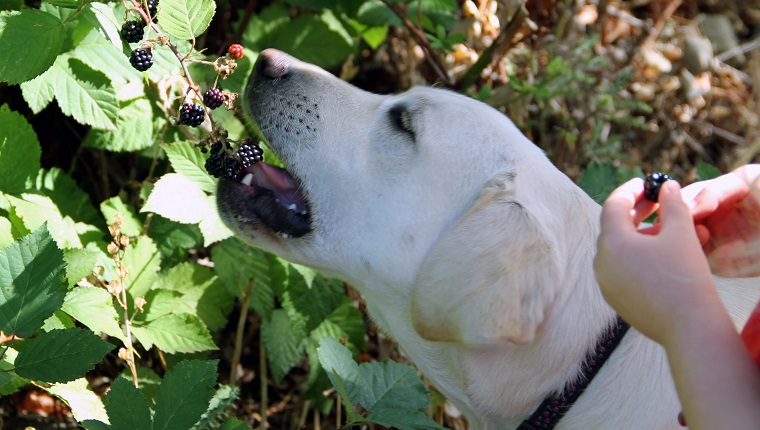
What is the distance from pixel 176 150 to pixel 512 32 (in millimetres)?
1732

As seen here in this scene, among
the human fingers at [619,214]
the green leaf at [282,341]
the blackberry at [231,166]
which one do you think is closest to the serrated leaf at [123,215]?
the green leaf at [282,341]

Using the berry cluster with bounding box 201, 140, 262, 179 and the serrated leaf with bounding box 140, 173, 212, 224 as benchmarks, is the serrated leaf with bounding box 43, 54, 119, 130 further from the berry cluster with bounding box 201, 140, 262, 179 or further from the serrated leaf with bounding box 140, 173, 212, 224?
the berry cluster with bounding box 201, 140, 262, 179

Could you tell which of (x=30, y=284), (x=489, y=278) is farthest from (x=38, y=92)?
(x=489, y=278)

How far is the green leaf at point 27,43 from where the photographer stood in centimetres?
232

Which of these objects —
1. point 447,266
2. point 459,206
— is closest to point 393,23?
point 459,206

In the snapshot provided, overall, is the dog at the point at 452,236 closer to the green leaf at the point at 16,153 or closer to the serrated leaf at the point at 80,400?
the serrated leaf at the point at 80,400

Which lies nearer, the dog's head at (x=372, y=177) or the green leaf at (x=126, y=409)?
the green leaf at (x=126, y=409)

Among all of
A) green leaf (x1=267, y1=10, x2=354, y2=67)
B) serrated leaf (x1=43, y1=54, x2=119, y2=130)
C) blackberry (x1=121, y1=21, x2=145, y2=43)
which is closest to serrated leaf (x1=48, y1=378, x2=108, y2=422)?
serrated leaf (x1=43, y1=54, x2=119, y2=130)

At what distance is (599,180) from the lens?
3.20 metres

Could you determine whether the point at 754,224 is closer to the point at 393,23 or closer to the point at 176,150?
the point at 176,150

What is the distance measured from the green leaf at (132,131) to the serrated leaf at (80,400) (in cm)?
96

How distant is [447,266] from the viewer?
80.8 inches

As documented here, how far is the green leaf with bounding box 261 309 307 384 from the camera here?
10.1 ft

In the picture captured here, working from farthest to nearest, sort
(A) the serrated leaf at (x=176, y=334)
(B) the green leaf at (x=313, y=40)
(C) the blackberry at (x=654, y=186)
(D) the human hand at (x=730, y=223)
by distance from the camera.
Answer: (B) the green leaf at (x=313, y=40), (A) the serrated leaf at (x=176, y=334), (D) the human hand at (x=730, y=223), (C) the blackberry at (x=654, y=186)
